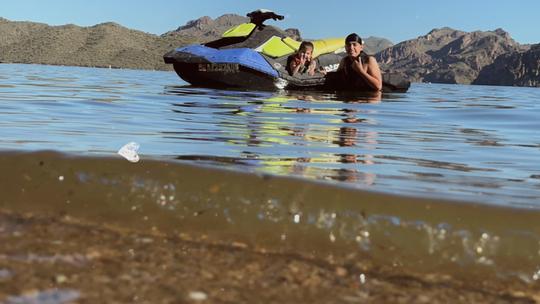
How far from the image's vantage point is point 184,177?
201 cm

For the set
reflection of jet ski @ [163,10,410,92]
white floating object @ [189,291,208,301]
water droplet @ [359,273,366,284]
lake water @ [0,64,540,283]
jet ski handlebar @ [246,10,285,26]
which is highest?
jet ski handlebar @ [246,10,285,26]

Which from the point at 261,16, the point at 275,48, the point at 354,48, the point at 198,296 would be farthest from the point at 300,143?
the point at 261,16

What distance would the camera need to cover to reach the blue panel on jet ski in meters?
12.1

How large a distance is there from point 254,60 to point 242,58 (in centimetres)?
28

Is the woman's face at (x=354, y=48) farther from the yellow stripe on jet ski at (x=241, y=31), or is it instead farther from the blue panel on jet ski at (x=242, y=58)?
the yellow stripe on jet ski at (x=241, y=31)

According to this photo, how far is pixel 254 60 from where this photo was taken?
12.3 metres

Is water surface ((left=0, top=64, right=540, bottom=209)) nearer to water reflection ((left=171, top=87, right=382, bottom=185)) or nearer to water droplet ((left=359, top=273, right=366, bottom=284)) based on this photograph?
water reflection ((left=171, top=87, right=382, bottom=185))

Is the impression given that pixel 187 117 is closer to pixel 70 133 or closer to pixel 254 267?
pixel 70 133

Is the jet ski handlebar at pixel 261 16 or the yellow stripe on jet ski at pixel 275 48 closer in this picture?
the yellow stripe on jet ski at pixel 275 48

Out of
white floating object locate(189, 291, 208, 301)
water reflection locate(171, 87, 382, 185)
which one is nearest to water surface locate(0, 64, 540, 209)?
water reflection locate(171, 87, 382, 185)

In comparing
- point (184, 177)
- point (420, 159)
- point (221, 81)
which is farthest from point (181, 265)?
point (221, 81)

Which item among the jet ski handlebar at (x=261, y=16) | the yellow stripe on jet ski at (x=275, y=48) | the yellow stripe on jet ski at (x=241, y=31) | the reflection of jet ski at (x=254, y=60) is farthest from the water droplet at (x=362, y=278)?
the yellow stripe on jet ski at (x=241, y=31)

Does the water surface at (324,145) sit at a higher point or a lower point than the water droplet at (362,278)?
higher

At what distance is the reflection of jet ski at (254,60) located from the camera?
12.2 metres
